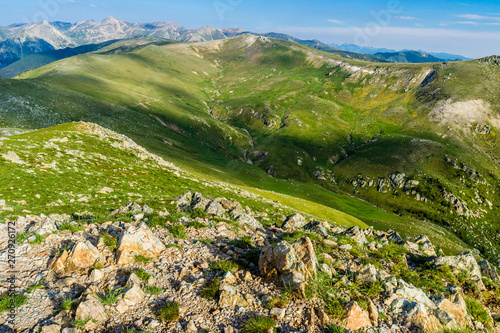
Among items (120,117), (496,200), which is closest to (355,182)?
(496,200)

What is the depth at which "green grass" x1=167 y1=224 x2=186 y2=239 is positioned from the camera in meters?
16.9

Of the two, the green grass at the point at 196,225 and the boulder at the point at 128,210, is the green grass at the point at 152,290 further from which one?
the boulder at the point at 128,210

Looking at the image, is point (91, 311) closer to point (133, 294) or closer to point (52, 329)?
Result: point (52, 329)

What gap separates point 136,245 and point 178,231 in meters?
3.61

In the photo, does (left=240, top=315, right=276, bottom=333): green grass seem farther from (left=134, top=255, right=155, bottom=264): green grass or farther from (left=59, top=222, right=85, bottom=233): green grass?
(left=59, top=222, right=85, bottom=233): green grass

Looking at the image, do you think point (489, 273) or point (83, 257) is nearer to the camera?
point (83, 257)

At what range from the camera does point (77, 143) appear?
146ft

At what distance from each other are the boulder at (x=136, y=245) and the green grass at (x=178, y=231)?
2.08 metres

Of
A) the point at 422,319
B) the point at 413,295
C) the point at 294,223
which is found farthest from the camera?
the point at 294,223

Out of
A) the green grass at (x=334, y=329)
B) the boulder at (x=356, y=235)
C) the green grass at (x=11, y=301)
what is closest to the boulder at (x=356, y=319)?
the green grass at (x=334, y=329)

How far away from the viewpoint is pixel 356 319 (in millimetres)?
10938

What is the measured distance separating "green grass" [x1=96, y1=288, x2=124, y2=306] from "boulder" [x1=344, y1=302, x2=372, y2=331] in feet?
34.1

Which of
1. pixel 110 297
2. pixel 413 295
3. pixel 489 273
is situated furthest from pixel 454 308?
pixel 110 297

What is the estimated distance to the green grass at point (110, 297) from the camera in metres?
10.4
